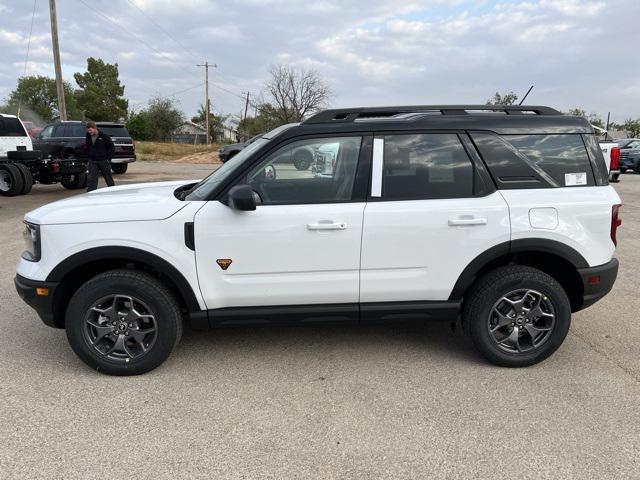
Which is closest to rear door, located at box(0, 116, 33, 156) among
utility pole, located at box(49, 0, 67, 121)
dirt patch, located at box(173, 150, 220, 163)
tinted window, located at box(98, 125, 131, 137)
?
tinted window, located at box(98, 125, 131, 137)

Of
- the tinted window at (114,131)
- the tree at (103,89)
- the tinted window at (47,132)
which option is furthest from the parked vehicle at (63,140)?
the tree at (103,89)

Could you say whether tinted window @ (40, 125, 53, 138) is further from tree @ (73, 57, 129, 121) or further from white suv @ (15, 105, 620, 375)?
tree @ (73, 57, 129, 121)

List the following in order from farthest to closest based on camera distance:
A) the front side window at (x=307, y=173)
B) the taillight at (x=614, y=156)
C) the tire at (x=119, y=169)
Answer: the tire at (x=119, y=169) → the taillight at (x=614, y=156) → the front side window at (x=307, y=173)

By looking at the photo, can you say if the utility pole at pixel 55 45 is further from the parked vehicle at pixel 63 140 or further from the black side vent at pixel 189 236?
the black side vent at pixel 189 236

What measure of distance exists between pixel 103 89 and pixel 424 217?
77740 millimetres

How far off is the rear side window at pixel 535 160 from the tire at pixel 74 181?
1335 centimetres

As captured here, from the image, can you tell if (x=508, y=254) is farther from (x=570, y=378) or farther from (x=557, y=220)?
(x=570, y=378)

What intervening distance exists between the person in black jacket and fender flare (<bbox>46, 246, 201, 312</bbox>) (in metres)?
8.11

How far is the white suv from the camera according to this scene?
332 centimetres

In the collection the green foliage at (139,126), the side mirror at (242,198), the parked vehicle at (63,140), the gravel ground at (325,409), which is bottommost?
the gravel ground at (325,409)

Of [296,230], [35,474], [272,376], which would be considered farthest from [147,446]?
[296,230]

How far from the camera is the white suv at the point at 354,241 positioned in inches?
131

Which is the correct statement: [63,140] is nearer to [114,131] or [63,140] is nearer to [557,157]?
[114,131]

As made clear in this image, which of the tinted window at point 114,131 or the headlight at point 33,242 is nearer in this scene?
the headlight at point 33,242
